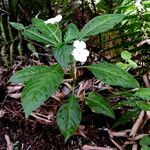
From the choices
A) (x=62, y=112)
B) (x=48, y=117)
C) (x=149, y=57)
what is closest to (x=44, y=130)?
(x=48, y=117)

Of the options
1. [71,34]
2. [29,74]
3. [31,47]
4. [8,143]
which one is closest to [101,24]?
[71,34]

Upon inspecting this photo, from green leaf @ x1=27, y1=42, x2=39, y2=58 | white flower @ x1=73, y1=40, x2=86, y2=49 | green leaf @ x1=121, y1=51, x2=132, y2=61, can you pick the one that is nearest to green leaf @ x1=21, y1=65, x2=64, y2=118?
white flower @ x1=73, y1=40, x2=86, y2=49

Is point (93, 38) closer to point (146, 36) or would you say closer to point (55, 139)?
point (146, 36)

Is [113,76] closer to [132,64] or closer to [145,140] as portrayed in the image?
[145,140]

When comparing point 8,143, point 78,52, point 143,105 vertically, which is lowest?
point 8,143

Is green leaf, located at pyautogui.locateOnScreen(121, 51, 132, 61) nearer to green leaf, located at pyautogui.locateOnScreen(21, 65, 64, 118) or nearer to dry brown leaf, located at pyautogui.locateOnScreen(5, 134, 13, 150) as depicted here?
green leaf, located at pyautogui.locateOnScreen(21, 65, 64, 118)
